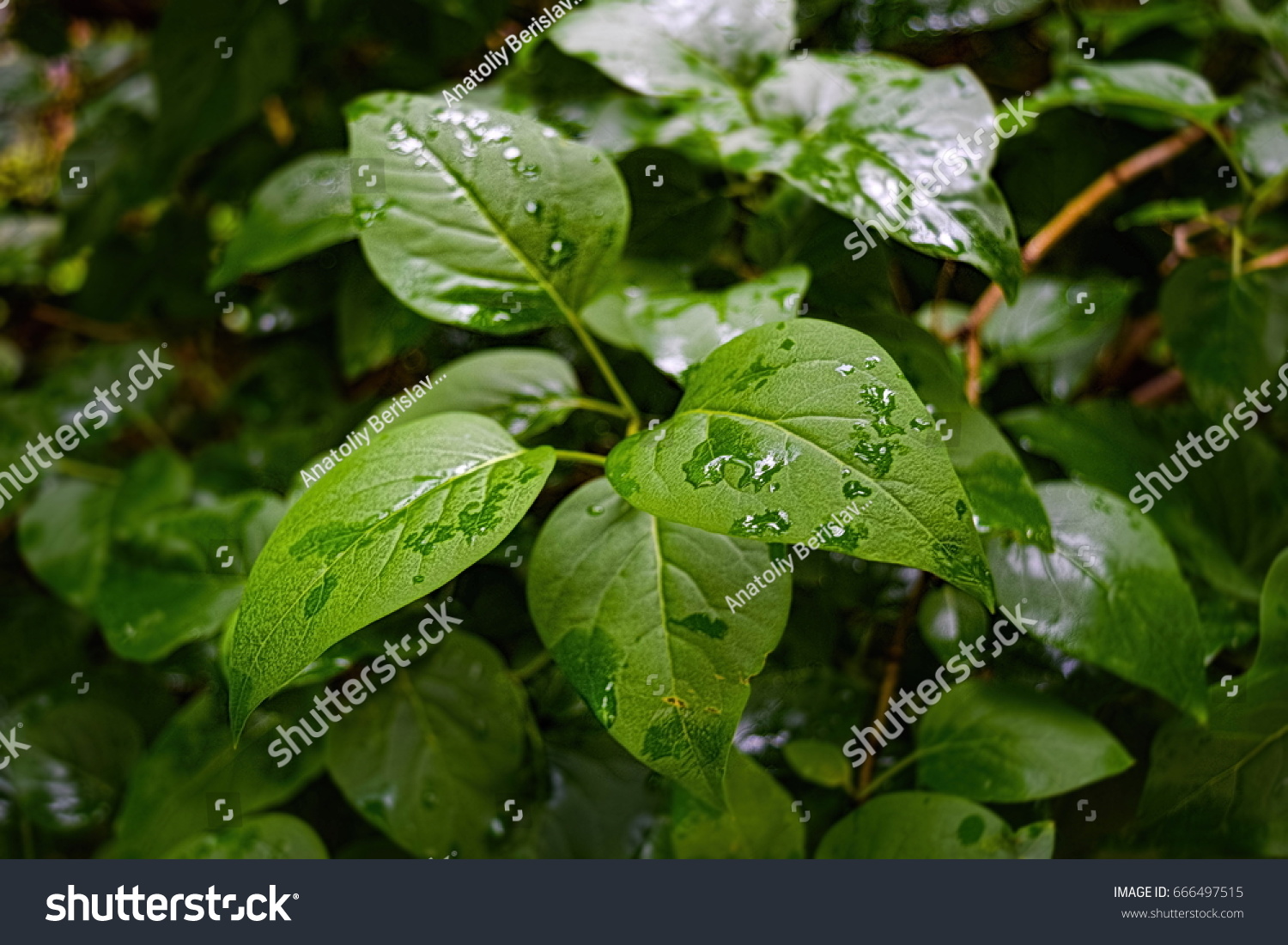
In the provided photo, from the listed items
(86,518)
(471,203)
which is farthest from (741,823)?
(86,518)

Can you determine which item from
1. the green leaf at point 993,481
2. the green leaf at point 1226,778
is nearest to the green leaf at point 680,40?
the green leaf at point 993,481

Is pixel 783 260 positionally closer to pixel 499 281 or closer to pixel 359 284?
pixel 499 281

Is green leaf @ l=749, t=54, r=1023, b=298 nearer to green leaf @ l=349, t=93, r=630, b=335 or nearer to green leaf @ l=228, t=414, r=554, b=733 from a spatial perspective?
green leaf @ l=349, t=93, r=630, b=335

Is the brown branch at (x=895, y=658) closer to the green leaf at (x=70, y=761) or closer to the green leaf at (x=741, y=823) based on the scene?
the green leaf at (x=741, y=823)

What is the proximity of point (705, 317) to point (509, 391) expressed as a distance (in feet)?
0.42

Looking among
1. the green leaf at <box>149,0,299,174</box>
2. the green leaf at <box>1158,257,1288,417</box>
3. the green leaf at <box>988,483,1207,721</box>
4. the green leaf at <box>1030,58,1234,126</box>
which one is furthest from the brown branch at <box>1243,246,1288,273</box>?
the green leaf at <box>149,0,299,174</box>

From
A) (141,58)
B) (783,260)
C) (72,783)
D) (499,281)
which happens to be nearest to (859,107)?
(783,260)

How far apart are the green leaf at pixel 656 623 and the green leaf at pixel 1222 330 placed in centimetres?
39

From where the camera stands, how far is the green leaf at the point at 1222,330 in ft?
1.98

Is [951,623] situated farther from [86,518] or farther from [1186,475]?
[86,518]

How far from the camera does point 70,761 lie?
2.31 feet

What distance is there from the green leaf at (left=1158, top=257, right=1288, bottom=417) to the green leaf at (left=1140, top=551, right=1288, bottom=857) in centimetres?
20

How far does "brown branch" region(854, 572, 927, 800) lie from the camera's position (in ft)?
1.85

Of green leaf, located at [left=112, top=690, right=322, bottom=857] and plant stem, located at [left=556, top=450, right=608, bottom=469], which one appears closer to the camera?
plant stem, located at [left=556, top=450, right=608, bottom=469]
